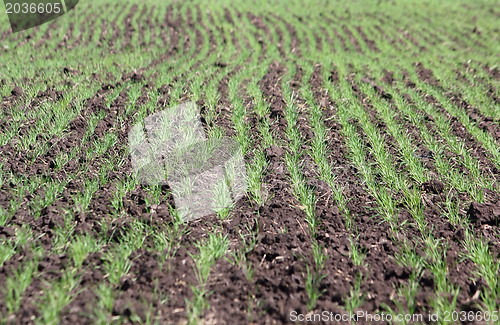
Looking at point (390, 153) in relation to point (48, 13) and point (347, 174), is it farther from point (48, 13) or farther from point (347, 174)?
point (48, 13)

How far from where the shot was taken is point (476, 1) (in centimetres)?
1544

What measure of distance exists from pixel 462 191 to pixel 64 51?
25.8ft

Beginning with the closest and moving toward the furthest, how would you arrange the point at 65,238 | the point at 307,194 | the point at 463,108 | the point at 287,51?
the point at 65,238
the point at 307,194
the point at 463,108
the point at 287,51

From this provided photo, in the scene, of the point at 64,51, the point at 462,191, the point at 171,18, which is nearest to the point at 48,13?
the point at 171,18

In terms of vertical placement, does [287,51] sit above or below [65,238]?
below

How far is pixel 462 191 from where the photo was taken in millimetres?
3072

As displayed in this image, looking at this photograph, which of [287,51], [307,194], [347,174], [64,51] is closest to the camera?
[307,194]

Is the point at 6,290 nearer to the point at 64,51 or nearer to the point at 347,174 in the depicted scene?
the point at 347,174

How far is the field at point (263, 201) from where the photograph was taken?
199 centimetres

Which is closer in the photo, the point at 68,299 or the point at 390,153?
the point at 68,299

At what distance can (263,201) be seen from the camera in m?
2.87

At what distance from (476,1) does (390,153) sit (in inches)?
630

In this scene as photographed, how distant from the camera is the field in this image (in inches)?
78.2

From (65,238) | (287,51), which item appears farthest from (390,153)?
(287,51)
